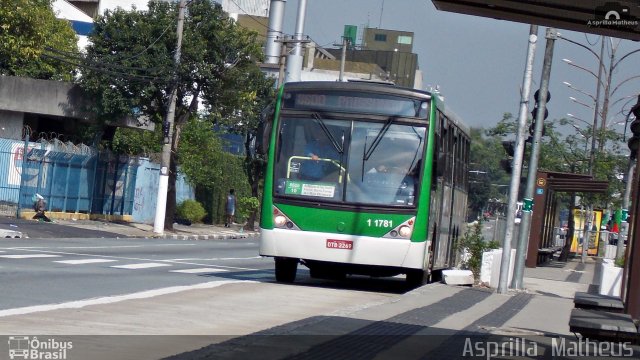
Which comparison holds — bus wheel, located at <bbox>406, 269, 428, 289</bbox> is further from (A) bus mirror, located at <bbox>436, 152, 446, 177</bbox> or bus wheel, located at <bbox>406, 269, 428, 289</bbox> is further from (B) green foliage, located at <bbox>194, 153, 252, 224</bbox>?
(B) green foliage, located at <bbox>194, 153, 252, 224</bbox>

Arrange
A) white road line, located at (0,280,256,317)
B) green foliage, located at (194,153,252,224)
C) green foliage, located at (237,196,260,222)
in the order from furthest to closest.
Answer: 1. green foliage, located at (194,153,252,224)
2. green foliage, located at (237,196,260,222)
3. white road line, located at (0,280,256,317)

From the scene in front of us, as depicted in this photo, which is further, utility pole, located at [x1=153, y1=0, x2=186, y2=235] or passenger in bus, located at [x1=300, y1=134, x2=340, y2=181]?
utility pole, located at [x1=153, y1=0, x2=186, y2=235]

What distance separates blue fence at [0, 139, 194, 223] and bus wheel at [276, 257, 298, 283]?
19.9 metres

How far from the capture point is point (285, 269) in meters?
20.0

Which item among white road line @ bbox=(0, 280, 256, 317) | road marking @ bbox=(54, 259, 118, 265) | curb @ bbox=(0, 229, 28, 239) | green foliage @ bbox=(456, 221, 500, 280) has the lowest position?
curb @ bbox=(0, 229, 28, 239)

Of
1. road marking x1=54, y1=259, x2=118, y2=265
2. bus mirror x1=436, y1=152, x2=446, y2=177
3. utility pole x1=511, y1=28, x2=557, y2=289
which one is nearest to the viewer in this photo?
bus mirror x1=436, y1=152, x2=446, y2=177

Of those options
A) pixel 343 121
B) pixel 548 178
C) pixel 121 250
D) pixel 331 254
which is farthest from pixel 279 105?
pixel 548 178

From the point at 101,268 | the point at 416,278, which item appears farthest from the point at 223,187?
the point at 416,278

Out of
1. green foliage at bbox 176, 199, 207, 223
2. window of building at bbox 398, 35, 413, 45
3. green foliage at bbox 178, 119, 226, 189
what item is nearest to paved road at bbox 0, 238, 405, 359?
green foliage at bbox 178, 119, 226, 189

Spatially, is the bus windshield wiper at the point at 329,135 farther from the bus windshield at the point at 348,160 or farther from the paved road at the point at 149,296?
the paved road at the point at 149,296

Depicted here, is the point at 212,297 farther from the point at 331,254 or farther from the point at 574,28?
the point at 574,28

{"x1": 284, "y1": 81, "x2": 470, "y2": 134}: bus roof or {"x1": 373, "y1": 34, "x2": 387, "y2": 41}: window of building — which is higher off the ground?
{"x1": 373, "y1": 34, "x2": 387, "y2": 41}: window of building

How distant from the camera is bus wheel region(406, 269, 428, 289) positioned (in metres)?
19.8

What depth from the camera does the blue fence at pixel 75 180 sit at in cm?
3816
